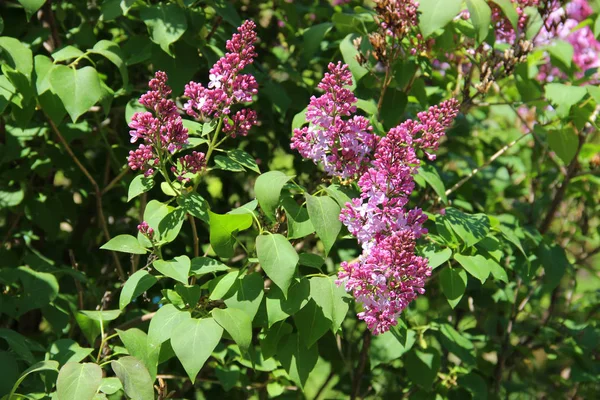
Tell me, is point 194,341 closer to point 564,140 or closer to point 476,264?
point 476,264

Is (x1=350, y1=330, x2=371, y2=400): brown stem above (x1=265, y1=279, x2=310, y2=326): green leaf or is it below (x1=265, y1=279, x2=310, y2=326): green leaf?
below

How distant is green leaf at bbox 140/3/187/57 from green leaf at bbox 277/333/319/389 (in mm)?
805

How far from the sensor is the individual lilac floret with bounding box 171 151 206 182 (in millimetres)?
1710

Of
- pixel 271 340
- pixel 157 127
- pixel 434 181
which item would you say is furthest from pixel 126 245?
pixel 434 181

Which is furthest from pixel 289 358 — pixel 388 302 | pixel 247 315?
pixel 388 302

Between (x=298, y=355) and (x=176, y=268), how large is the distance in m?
0.37

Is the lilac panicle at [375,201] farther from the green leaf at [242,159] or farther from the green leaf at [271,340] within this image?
the green leaf at [271,340]

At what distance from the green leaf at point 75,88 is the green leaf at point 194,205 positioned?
1.19ft

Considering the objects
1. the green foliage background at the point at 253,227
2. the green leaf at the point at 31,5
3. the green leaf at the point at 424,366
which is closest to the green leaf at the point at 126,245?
the green foliage background at the point at 253,227

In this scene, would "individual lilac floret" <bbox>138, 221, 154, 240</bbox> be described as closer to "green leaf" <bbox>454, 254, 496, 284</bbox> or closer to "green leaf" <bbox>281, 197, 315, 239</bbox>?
"green leaf" <bbox>281, 197, 315, 239</bbox>

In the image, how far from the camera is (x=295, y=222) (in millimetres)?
1704

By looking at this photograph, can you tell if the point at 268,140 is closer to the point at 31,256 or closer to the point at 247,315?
the point at 31,256

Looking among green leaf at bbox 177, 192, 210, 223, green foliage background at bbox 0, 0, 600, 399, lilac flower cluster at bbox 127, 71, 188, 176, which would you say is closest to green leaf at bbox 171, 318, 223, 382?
green foliage background at bbox 0, 0, 600, 399

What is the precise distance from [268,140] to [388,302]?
4.62ft
